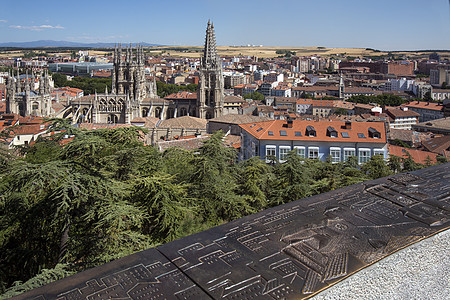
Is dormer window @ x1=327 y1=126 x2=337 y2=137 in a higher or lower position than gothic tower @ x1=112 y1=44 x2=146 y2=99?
lower

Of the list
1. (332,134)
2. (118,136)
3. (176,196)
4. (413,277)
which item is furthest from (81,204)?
(332,134)

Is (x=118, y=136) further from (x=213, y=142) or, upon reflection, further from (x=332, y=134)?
(x=332, y=134)

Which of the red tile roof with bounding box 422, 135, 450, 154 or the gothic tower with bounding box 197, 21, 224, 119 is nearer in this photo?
the red tile roof with bounding box 422, 135, 450, 154

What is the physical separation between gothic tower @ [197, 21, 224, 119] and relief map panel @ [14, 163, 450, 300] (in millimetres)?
46087

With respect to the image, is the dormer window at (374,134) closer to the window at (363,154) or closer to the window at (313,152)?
the window at (363,154)

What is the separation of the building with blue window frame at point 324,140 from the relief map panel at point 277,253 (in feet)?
50.8

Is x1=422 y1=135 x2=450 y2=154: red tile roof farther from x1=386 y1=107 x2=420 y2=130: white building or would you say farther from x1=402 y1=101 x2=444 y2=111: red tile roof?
x1=402 y1=101 x2=444 y2=111: red tile roof

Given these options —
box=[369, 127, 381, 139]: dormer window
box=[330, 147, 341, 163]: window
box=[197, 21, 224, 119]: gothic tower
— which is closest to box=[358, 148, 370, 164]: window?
box=[369, 127, 381, 139]: dormer window

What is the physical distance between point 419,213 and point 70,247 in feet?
20.3

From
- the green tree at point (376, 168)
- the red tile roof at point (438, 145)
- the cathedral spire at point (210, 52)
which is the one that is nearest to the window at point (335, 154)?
the green tree at point (376, 168)

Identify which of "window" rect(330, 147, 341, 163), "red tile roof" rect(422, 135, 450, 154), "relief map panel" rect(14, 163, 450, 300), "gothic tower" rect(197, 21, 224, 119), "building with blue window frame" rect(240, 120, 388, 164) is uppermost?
"gothic tower" rect(197, 21, 224, 119)

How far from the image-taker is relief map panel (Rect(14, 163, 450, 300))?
146 inches

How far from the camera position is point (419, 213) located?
569cm

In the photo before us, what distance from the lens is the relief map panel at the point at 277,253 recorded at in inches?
146
